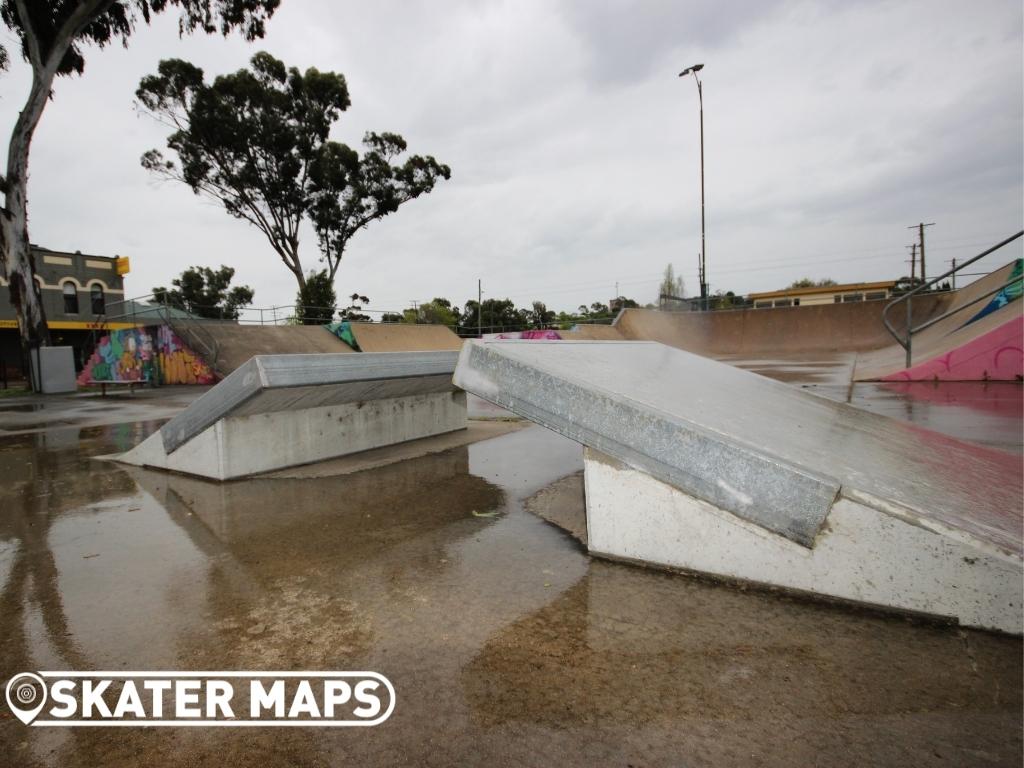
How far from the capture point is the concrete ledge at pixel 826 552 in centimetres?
168

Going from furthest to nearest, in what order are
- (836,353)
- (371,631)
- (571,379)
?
(836,353) < (571,379) < (371,631)

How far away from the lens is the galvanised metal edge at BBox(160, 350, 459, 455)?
11.5 ft

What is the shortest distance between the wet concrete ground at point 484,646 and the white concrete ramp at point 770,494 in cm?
13

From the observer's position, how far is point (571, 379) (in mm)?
2277

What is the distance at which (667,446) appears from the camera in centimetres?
210

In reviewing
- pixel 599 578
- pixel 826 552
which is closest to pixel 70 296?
pixel 599 578

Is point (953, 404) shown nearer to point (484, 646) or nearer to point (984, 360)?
point (984, 360)

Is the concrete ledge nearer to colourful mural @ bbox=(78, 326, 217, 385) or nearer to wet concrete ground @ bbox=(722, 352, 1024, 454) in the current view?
wet concrete ground @ bbox=(722, 352, 1024, 454)

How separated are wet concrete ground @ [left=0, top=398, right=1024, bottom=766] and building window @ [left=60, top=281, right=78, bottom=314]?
117 feet

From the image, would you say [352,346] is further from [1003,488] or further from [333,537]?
[1003,488]

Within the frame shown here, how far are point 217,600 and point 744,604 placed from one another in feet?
6.90

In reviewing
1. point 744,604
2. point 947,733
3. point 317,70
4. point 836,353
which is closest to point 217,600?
point 744,604

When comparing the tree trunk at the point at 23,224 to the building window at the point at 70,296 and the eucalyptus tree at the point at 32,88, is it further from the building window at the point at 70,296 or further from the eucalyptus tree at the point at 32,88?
the building window at the point at 70,296

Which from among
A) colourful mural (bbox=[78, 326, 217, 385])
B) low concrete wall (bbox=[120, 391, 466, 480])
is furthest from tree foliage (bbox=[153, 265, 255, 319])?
low concrete wall (bbox=[120, 391, 466, 480])
